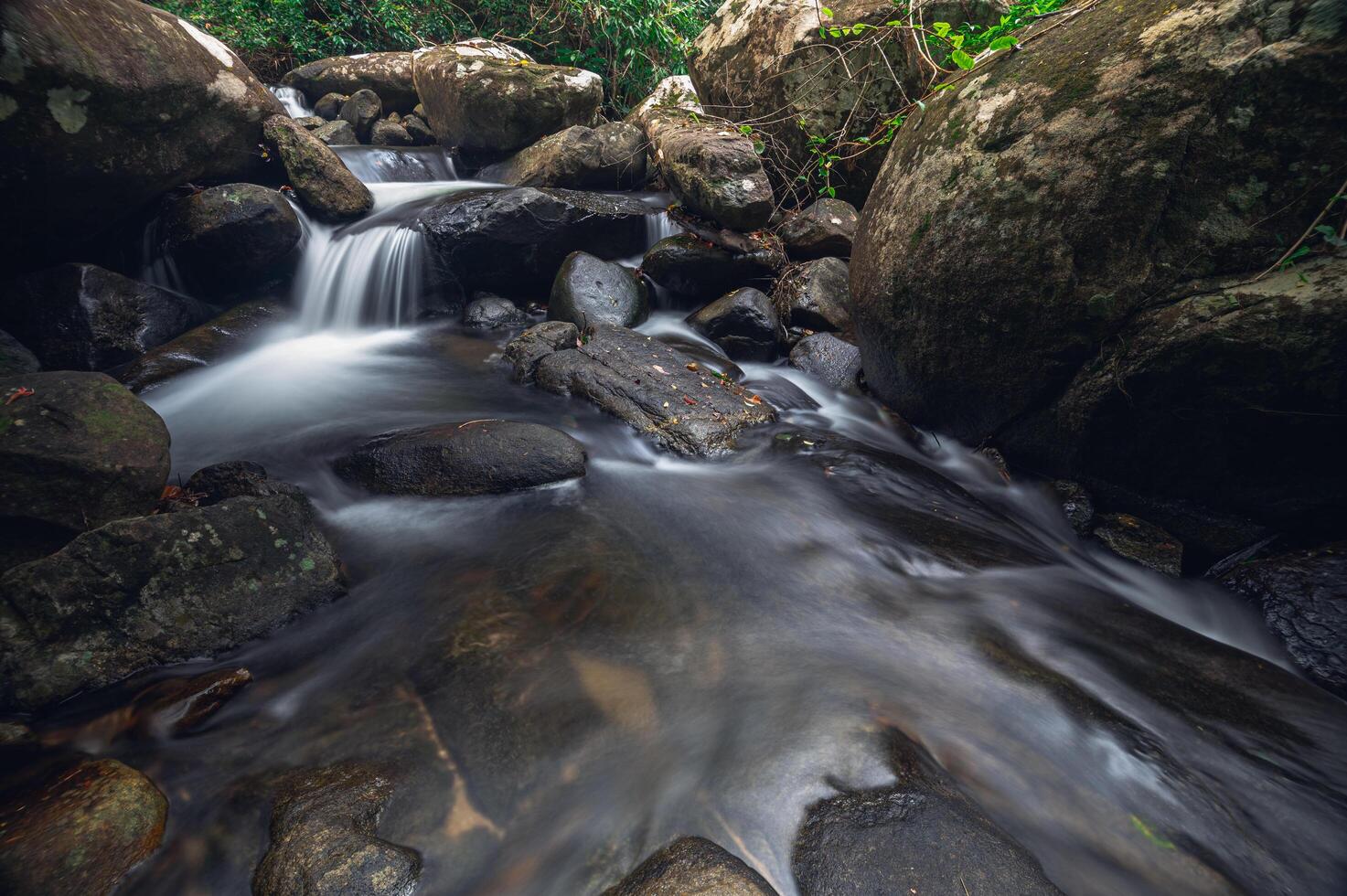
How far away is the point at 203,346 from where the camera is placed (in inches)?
241

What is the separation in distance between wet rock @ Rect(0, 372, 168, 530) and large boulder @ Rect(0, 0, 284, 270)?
296 centimetres

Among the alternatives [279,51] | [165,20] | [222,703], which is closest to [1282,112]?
[222,703]

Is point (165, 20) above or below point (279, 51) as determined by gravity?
below

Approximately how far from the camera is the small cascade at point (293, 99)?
12.4 m

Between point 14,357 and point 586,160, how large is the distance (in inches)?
265

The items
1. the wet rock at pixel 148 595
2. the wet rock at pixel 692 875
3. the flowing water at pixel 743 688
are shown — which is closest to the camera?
the wet rock at pixel 692 875

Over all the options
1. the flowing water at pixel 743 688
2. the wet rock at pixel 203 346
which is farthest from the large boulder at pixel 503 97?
the flowing water at pixel 743 688

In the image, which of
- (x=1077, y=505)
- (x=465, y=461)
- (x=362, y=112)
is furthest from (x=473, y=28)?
(x=1077, y=505)

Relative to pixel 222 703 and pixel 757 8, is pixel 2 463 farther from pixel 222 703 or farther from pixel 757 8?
pixel 757 8

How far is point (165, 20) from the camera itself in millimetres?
5832

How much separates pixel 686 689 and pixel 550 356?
398 cm

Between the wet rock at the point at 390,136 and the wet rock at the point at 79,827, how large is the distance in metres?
12.3

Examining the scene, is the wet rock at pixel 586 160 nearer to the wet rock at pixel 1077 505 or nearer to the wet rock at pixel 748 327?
the wet rock at pixel 748 327

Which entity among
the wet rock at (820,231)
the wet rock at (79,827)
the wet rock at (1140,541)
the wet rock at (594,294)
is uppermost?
the wet rock at (820,231)
